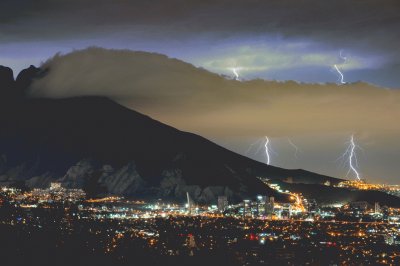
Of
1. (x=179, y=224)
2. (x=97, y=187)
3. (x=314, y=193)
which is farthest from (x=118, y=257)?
(x=314, y=193)

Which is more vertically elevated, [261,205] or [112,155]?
[112,155]

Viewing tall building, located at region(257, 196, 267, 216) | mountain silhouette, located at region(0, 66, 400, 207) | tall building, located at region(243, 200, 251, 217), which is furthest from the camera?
mountain silhouette, located at region(0, 66, 400, 207)

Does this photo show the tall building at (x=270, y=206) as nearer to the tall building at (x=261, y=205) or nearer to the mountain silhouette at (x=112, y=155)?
the tall building at (x=261, y=205)

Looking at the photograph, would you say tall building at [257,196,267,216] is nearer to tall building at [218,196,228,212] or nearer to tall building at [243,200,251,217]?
tall building at [243,200,251,217]

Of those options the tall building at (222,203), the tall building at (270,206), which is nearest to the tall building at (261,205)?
the tall building at (270,206)

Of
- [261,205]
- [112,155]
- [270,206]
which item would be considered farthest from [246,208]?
[112,155]

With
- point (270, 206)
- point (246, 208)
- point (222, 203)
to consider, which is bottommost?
point (246, 208)

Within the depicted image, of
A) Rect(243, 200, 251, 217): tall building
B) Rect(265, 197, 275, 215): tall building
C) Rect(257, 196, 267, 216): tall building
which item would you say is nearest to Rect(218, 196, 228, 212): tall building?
Rect(243, 200, 251, 217): tall building

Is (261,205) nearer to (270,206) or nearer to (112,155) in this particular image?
(270,206)

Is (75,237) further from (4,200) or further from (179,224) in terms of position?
(4,200)
